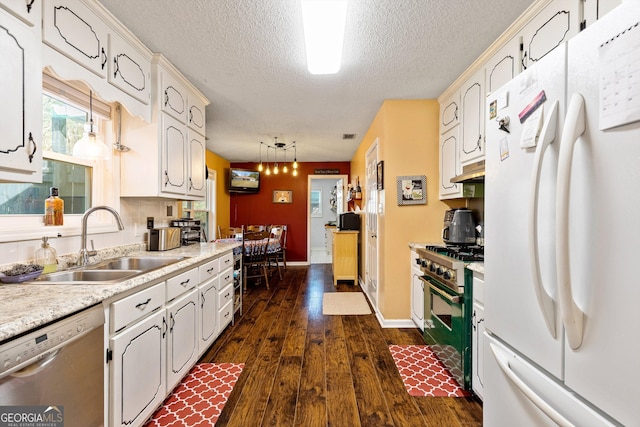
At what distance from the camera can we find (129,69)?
1.87 metres

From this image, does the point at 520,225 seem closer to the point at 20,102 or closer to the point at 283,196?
the point at 20,102

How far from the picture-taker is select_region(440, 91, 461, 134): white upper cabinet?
2539mm

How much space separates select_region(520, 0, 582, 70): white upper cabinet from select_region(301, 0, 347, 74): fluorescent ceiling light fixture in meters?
1.13

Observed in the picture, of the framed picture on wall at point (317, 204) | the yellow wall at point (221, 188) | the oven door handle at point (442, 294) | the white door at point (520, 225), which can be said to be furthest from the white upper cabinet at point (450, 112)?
the framed picture on wall at point (317, 204)

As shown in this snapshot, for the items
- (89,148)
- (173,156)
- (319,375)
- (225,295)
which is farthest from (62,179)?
(319,375)

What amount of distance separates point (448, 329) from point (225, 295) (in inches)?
77.5

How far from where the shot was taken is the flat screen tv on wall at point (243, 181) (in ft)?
19.2

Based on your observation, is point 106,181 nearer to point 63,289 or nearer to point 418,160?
point 63,289

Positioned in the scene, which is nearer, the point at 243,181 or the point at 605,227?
the point at 605,227

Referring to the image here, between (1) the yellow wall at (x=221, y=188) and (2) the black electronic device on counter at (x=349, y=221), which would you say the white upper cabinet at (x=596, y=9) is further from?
(1) the yellow wall at (x=221, y=188)

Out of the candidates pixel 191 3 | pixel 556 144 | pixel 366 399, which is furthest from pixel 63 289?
pixel 556 144

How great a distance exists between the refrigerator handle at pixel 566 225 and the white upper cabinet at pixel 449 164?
186cm

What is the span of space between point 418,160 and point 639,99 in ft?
7.75

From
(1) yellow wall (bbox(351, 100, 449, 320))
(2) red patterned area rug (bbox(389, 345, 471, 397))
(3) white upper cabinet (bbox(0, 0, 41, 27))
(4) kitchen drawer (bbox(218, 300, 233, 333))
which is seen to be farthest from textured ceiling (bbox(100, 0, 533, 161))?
(2) red patterned area rug (bbox(389, 345, 471, 397))
